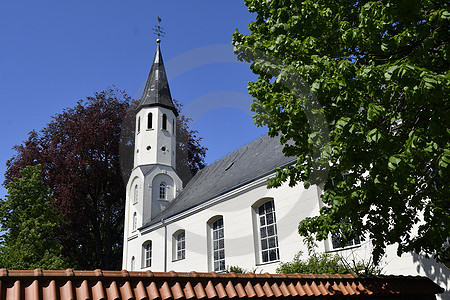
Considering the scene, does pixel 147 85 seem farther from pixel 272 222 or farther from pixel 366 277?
pixel 366 277

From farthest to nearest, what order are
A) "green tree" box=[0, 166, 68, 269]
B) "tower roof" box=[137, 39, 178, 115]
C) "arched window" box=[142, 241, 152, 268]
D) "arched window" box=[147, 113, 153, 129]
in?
1. "tower roof" box=[137, 39, 178, 115]
2. "arched window" box=[147, 113, 153, 129]
3. "arched window" box=[142, 241, 152, 268]
4. "green tree" box=[0, 166, 68, 269]

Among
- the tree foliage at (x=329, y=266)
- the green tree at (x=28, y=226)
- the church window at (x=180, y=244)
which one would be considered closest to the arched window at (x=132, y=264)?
the church window at (x=180, y=244)

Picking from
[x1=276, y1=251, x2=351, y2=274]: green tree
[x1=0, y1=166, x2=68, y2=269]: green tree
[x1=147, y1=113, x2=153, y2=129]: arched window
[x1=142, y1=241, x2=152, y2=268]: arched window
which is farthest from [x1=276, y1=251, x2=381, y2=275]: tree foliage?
[x1=147, y1=113, x2=153, y2=129]: arched window

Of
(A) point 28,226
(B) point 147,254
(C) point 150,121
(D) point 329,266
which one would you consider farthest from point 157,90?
(D) point 329,266

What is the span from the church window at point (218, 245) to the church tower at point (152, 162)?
7.50 metres

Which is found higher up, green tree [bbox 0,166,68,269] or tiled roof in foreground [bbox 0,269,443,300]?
green tree [bbox 0,166,68,269]

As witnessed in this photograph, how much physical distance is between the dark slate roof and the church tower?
0.91 metres

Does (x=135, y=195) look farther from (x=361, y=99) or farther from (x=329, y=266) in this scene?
(x=361, y=99)

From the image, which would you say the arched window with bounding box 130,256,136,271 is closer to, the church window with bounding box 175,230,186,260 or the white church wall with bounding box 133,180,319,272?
the white church wall with bounding box 133,180,319,272

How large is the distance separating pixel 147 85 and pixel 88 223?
10.6 meters

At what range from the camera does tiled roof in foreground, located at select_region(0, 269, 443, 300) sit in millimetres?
3510

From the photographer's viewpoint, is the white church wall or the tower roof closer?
the white church wall

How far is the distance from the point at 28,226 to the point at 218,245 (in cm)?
857

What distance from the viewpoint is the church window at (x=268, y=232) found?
13.4m
